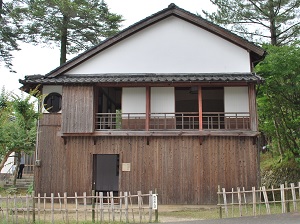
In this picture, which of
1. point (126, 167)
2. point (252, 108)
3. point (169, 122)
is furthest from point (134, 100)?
point (252, 108)

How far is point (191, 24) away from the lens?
55.2 feet

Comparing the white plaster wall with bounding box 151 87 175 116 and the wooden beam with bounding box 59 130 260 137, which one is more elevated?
the white plaster wall with bounding box 151 87 175 116

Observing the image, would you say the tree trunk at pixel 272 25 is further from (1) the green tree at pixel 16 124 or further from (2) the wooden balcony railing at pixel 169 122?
(1) the green tree at pixel 16 124

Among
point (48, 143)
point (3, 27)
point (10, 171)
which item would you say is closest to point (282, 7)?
point (48, 143)

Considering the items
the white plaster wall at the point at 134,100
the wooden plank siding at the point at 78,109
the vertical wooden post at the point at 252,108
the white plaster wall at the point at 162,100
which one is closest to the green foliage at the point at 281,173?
the vertical wooden post at the point at 252,108

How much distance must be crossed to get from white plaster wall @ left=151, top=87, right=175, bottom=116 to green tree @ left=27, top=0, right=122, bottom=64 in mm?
12115

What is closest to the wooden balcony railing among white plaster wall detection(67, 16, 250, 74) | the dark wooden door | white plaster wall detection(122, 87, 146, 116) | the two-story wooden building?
the two-story wooden building

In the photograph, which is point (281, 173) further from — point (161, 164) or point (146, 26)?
point (146, 26)

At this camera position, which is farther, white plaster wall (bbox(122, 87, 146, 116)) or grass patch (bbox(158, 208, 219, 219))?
white plaster wall (bbox(122, 87, 146, 116))

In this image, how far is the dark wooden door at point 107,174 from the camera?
20141mm

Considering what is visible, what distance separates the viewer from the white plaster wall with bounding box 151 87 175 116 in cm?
1605

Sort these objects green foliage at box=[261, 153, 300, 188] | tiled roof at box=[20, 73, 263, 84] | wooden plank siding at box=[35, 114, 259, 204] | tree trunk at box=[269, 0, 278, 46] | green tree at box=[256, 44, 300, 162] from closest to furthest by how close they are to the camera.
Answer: tiled roof at box=[20, 73, 263, 84] → wooden plank siding at box=[35, 114, 259, 204] → green tree at box=[256, 44, 300, 162] → green foliage at box=[261, 153, 300, 188] → tree trunk at box=[269, 0, 278, 46]

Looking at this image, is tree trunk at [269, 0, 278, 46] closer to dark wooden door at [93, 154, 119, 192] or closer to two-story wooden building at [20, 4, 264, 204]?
two-story wooden building at [20, 4, 264, 204]

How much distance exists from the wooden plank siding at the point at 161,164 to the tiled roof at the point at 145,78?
2.61 meters
